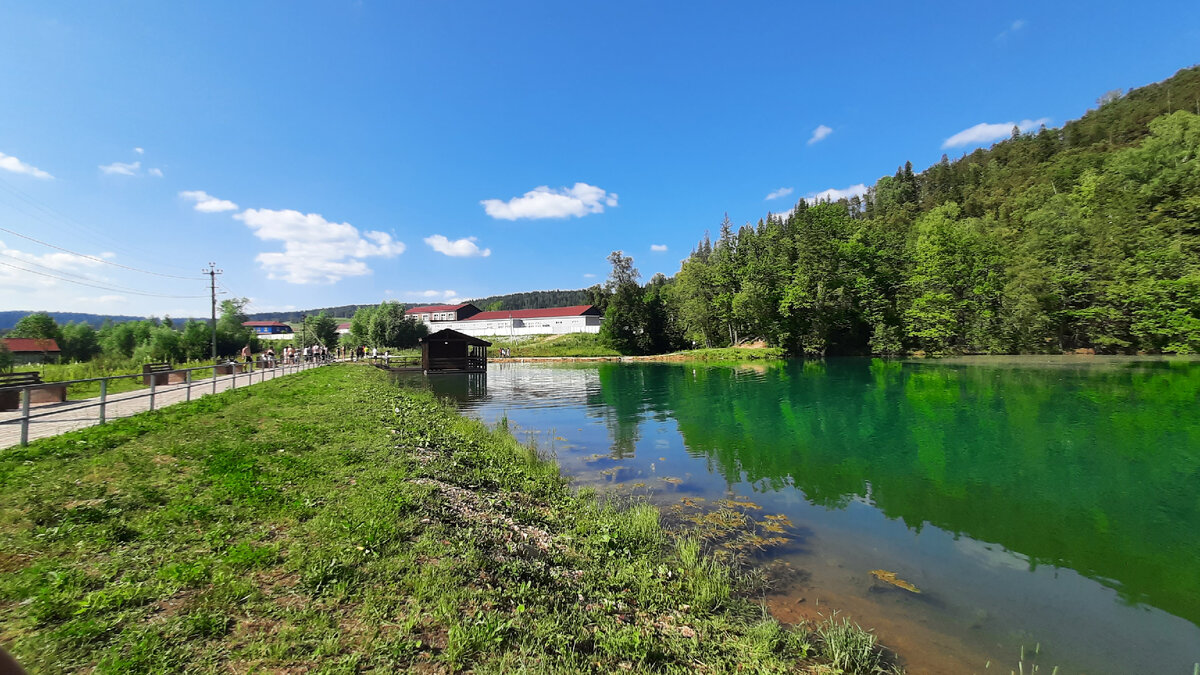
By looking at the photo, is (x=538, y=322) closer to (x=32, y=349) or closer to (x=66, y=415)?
(x=32, y=349)

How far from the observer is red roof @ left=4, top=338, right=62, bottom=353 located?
6188 centimetres

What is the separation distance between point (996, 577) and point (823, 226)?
220 feet

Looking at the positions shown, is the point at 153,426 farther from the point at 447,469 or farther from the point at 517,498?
the point at 517,498

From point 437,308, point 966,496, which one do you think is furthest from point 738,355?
point 437,308

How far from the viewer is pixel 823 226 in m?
61.0

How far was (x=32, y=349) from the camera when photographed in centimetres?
6300

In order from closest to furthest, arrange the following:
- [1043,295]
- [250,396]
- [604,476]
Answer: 1. [604,476]
2. [250,396]
3. [1043,295]

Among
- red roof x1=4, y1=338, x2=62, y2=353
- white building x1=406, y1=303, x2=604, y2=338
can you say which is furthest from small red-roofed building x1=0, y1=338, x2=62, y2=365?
white building x1=406, y1=303, x2=604, y2=338

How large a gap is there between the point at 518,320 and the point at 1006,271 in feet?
330

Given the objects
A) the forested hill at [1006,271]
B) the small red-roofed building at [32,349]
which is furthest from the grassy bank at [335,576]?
the small red-roofed building at [32,349]

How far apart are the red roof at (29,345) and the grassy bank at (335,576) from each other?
331 ft

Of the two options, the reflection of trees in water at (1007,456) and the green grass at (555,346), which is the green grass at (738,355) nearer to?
the green grass at (555,346)

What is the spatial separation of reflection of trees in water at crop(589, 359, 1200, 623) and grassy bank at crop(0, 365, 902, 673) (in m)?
6.26

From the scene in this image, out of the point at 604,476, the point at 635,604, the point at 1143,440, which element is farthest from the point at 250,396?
the point at 1143,440
